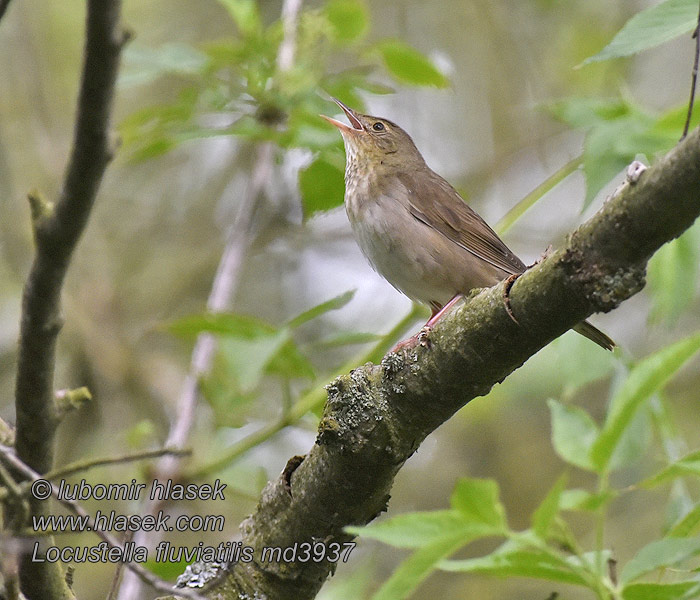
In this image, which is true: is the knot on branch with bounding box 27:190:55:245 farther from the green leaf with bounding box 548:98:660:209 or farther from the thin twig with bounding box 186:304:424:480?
the green leaf with bounding box 548:98:660:209

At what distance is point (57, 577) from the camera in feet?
8.07

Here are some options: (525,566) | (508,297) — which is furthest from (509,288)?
(525,566)

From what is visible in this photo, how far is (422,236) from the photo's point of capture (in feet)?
14.7

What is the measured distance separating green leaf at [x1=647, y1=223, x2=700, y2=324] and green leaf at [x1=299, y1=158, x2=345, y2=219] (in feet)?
5.14

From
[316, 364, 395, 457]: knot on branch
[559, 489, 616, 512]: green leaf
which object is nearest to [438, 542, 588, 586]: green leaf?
[559, 489, 616, 512]: green leaf

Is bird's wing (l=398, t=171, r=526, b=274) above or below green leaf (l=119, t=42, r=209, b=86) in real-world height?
below

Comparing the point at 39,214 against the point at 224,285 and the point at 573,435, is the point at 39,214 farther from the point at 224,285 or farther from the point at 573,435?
the point at 224,285

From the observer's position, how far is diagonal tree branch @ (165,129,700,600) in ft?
5.97

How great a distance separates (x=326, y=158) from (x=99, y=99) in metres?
2.05

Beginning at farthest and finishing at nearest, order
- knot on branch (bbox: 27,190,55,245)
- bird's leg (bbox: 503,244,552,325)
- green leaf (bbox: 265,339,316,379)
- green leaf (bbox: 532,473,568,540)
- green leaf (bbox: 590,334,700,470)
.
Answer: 1. green leaf (bbox: 265,339,316,379)
2. green leaf (bbox: 590,334,700,470)
3. green leaf (bbox: 532,473,568,540)
4. knot on branch (bbox: 27,190,55,245)
5. bird's leg (bbox: 503,244,552,325)

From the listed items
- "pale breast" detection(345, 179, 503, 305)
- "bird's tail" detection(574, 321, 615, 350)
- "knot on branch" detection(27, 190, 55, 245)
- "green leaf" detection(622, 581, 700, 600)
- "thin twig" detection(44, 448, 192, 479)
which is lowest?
"green leaf" detection(622, 581, 700, 600)

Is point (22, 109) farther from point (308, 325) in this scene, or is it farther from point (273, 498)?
point (273, 498)

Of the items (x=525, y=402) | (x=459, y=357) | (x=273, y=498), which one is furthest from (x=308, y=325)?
(x=459, y=357)

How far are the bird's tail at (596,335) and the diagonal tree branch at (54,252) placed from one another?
210 centimetres
